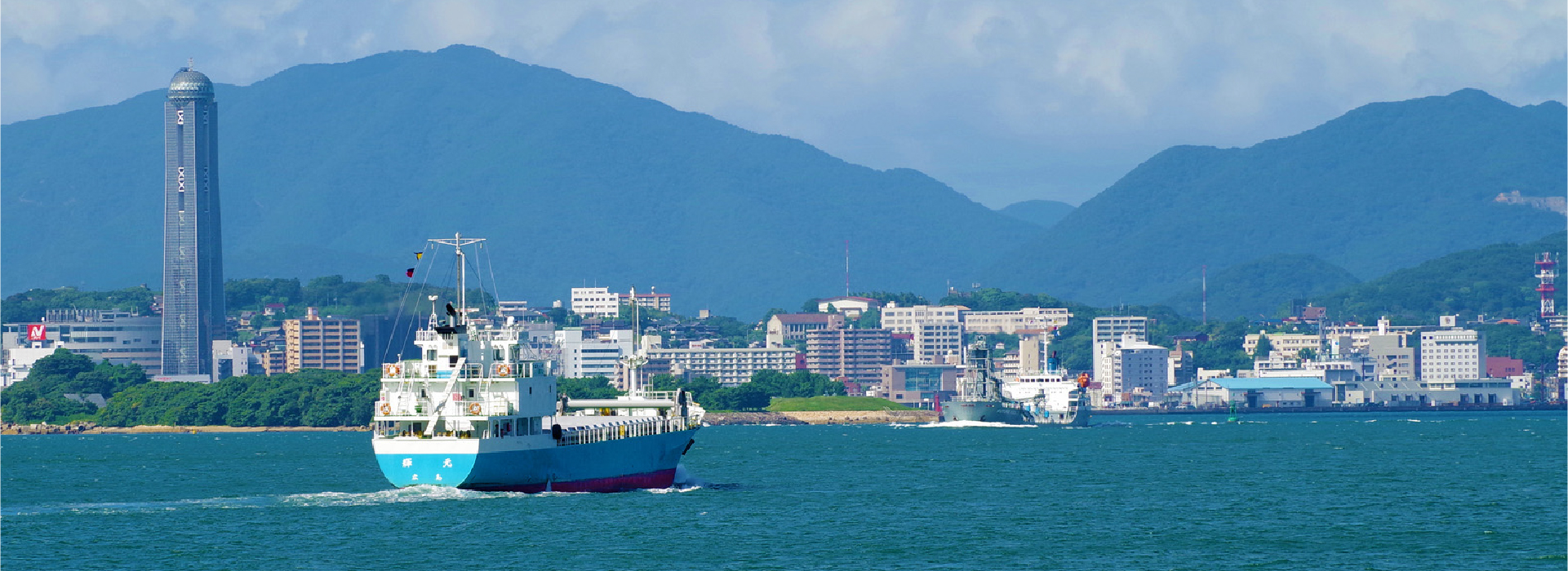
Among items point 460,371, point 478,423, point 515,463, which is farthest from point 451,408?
point 515,463

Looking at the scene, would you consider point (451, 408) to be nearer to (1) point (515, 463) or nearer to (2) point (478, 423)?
(2) point (478, 423)

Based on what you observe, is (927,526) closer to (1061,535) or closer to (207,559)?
(1061,535)

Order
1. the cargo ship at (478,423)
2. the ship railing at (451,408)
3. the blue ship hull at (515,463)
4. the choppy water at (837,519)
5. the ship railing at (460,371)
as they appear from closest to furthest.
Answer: the choppy water at (837,519) → the blue ship hull at (515,463) → the cargo ship at (478,423) → the ship railing at (451,408) → the ship railing at (460,371)

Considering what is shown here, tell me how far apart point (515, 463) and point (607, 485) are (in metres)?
8.42

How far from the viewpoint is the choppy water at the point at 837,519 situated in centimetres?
6700

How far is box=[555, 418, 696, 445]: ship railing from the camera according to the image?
8612 centimetres

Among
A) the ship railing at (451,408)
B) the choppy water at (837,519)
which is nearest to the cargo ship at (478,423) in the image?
the ship railing at (451,408)

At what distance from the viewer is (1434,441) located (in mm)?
172750

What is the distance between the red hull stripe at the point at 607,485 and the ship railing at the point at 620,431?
1705 millimetres

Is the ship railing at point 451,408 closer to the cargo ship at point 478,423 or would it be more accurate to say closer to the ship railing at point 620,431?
the cargo ship at point 478,423

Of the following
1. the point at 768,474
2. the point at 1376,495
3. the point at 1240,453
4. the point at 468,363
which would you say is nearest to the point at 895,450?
the point at 1240,453

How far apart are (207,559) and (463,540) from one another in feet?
27.3

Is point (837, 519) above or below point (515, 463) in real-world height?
below

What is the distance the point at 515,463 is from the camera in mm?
80938
